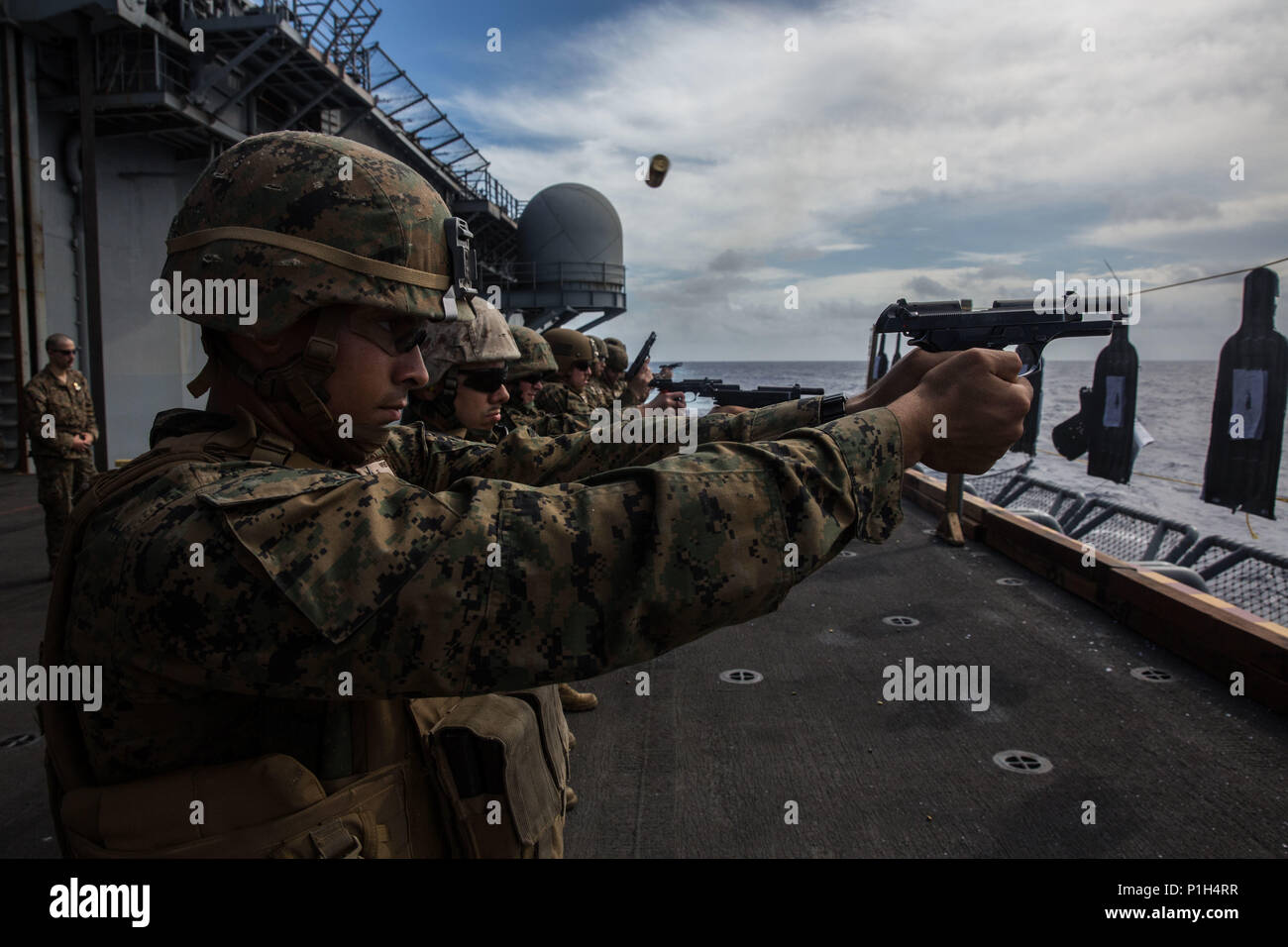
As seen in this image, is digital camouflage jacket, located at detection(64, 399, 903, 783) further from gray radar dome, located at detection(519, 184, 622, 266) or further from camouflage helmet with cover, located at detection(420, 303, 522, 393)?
gray radar dome, located at detection(519, 184, 622, 266)

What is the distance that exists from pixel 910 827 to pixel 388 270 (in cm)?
251

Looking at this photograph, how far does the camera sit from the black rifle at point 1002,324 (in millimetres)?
2406

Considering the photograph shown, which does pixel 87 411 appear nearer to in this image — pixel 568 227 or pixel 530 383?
pixel 530 383

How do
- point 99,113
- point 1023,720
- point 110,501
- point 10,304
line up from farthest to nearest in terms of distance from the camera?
point 99,113, point 10,304, point 1023,720, point 110,501

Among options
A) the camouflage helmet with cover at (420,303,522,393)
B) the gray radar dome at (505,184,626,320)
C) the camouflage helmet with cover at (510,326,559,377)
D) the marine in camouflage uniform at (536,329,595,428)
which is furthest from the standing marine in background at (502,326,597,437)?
the gray radar dome at (505,184,626,320)

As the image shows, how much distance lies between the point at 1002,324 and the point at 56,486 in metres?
7.92

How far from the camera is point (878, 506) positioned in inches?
48.9

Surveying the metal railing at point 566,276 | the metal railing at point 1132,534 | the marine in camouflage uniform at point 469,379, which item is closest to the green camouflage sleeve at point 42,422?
the marine in camouflage uniform at point 469,379

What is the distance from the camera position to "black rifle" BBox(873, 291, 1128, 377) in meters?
2.41

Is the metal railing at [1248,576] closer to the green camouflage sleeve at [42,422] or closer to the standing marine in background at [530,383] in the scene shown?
the standing marine in background at [530,383]

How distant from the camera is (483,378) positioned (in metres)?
4.12

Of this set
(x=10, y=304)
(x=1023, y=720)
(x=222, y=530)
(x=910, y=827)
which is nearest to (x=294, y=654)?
(x=222, y=530)

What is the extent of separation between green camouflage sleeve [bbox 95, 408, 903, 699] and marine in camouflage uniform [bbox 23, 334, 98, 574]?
6984 mm

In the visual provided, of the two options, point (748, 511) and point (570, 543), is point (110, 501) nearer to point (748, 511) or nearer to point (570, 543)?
point (570, 543)
